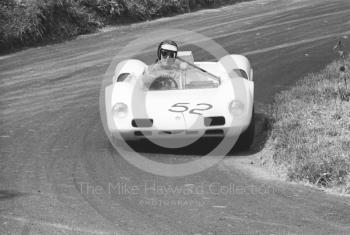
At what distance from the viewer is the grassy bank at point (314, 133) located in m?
8.10

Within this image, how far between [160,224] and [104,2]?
50.9ft

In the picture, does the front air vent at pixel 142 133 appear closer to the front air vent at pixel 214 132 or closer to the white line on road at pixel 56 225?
the front air vent at pixel 214 132

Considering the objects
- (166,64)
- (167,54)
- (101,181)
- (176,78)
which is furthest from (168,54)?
(101,181)

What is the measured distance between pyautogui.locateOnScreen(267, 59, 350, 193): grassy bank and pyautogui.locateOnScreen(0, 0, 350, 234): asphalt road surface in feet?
0.85

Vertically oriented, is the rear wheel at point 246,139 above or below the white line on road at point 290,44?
above

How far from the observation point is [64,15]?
66.0 feet

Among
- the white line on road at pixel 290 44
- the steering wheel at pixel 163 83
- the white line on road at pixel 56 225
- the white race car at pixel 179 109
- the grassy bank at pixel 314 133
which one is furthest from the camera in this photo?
the white line on road at pixel 290 44

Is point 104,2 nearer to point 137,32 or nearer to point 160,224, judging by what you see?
point 137,32

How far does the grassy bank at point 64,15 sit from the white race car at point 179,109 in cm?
861

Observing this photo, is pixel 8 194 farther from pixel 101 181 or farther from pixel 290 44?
pixel 290 44

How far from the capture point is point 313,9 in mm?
23250

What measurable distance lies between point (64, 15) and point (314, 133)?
38.4 ft

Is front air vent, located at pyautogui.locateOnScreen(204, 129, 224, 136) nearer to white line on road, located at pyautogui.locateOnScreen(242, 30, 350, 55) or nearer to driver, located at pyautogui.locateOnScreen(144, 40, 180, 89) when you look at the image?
driver, located at pyautogui.locateOnScreen(144, 40, 180, 89)

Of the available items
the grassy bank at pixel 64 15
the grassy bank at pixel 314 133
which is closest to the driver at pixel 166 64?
the grassy bank at pixel 314 133
